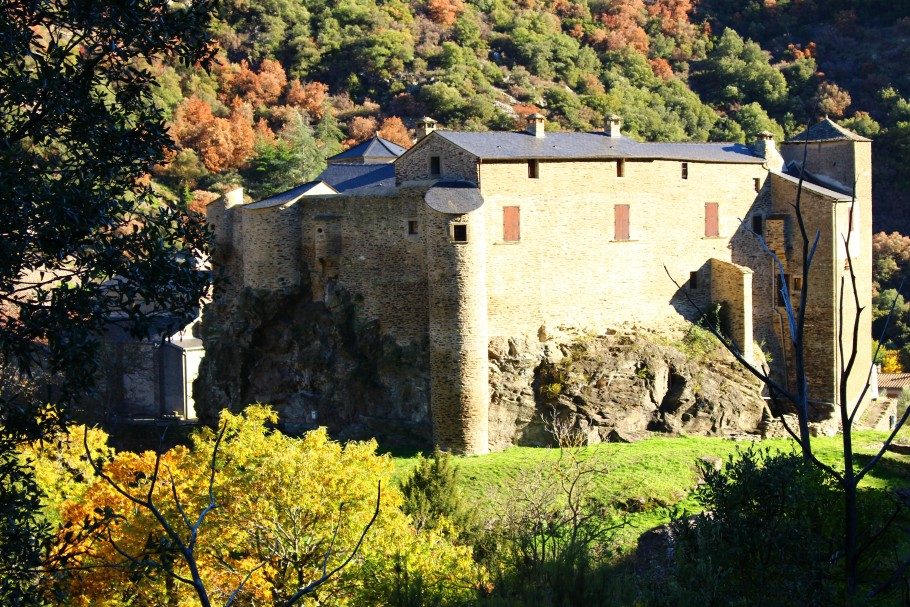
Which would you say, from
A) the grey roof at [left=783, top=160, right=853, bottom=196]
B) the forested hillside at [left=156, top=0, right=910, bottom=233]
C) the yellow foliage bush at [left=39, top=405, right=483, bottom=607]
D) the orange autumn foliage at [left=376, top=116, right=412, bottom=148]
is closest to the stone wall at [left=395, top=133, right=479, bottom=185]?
the yellow foliage bush at [left=39, top=405, right=483, bottom=607]

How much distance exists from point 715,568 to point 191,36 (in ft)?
27.6

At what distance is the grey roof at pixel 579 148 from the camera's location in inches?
1242

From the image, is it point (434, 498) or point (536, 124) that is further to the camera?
point (536, 124)

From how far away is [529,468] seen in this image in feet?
95.3

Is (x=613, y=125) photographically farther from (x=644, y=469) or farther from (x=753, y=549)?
(x=753, y=549)

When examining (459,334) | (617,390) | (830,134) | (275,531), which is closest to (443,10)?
(830,134)

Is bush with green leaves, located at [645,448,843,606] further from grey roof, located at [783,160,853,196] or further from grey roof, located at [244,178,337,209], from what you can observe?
grey roof, located at [783,160,853,196]

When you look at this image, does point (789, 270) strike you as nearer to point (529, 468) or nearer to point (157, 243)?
point (529, 468)

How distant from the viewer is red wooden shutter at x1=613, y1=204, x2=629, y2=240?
3309cm

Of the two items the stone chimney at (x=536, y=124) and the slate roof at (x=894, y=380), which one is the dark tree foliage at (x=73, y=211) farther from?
the slate roof at (x=894, y=380)

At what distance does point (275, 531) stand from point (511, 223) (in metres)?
14.1

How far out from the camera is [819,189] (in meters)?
34.8

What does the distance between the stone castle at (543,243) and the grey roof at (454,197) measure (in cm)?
5

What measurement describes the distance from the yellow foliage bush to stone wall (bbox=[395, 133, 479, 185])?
10106 mm
